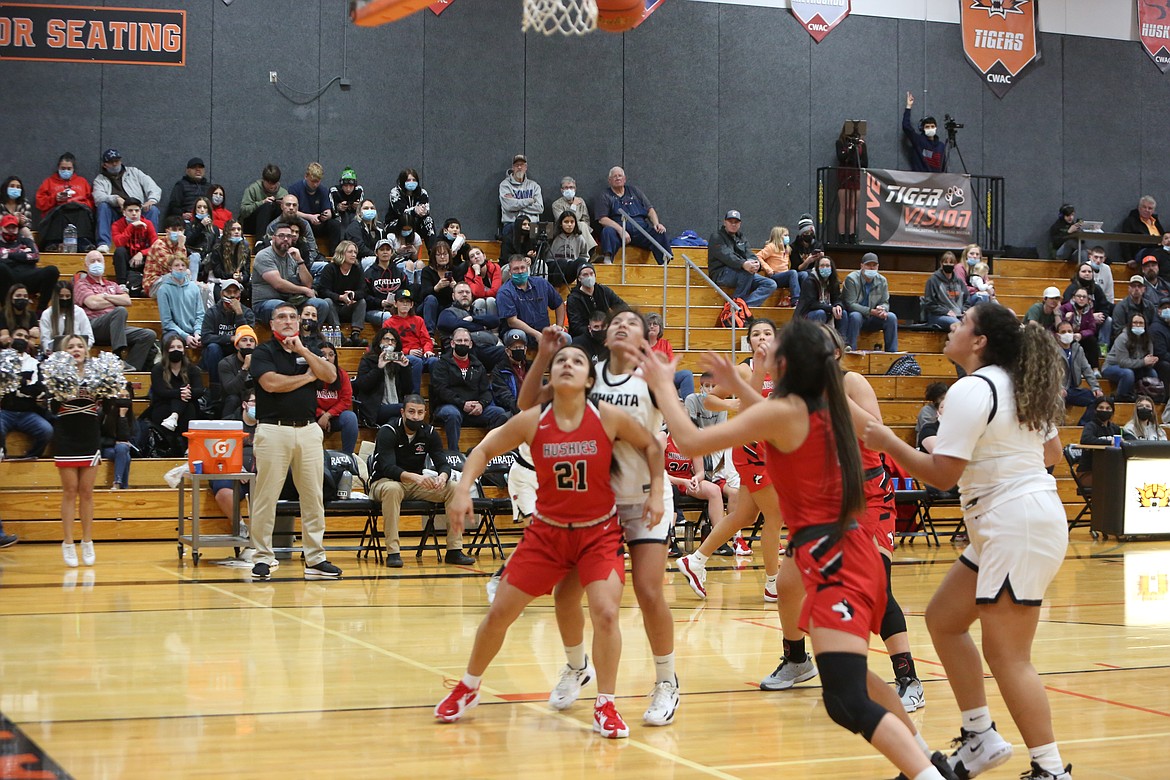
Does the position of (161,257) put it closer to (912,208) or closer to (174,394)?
(174,394)

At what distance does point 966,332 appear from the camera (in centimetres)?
478

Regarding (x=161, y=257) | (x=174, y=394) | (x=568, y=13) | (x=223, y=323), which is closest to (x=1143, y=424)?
(x=223, y=323)

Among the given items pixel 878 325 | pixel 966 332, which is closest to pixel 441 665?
pixel 966 332

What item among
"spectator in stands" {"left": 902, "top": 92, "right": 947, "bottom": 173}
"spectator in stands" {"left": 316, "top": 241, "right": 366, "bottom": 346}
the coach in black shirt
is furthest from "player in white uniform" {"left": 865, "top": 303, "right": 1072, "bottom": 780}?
"spectator in stands" {"left": 902, "top": 92, "right": 947, "bottom": 173}

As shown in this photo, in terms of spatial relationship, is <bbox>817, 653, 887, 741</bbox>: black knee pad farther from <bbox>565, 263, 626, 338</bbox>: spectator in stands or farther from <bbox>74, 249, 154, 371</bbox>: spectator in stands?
<bbox>74, 249, 154, 371</bbox>: spectator in stands

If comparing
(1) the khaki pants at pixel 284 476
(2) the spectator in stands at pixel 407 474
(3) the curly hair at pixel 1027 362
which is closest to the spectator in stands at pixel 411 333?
(2) the spectator in stands at pixel 407 474

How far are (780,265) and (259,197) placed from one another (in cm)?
783

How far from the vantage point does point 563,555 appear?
5.62m

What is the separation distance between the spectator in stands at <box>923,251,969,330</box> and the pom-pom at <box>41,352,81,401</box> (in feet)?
41.9

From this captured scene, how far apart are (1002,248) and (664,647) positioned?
18.2m

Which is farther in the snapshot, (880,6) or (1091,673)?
(880,6)

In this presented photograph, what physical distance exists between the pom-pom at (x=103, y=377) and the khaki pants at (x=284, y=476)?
156cm

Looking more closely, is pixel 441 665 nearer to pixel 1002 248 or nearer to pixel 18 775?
pixel 18 775

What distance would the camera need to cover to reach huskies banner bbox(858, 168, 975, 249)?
2100 cm
